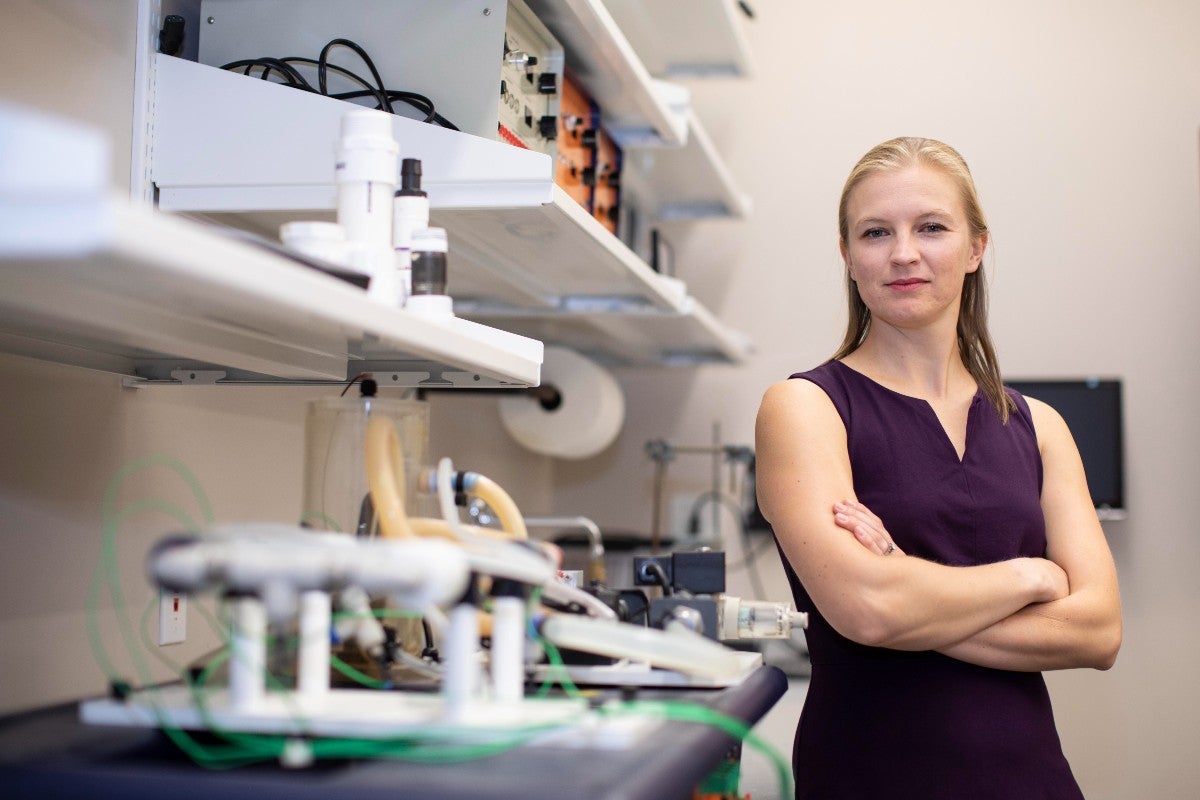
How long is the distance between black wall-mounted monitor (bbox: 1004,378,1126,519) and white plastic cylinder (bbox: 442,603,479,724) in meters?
2.44

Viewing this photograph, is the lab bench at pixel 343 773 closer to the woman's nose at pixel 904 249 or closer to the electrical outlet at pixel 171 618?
the electrical outlet at pixel 171 618

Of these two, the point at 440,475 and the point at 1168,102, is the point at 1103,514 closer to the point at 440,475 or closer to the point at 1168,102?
the point at 1168,102

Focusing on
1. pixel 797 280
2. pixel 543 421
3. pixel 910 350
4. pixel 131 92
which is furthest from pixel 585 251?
pixel 797 280

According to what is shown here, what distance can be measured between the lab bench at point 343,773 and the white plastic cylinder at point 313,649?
0.31 ft

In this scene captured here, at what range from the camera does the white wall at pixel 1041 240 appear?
3.02 m

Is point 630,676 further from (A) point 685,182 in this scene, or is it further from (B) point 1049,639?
(A) point 685,182

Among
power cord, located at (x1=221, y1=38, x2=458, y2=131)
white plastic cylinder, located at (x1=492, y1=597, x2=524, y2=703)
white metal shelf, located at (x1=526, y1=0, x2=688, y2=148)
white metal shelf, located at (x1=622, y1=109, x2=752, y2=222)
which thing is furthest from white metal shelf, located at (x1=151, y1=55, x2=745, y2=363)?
white metal shelf, located at (x1=622, y1=109, x2=752, y2=222)

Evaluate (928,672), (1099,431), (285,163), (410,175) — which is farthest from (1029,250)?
(410,175)

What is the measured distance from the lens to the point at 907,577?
4.60 ft

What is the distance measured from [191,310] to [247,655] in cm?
27

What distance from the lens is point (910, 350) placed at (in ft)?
5.52

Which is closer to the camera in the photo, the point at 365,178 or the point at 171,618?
the point at 365,178

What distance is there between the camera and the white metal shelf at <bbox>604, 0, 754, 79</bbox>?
2.59 meters

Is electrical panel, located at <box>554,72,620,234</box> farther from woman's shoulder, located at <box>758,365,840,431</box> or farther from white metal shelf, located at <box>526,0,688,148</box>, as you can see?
woman's shoulder, located at <box>758,365,840,431</box>
